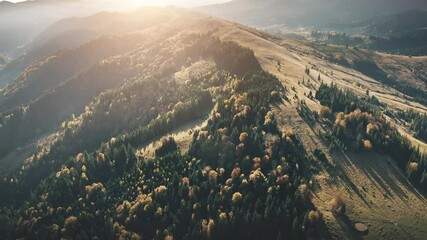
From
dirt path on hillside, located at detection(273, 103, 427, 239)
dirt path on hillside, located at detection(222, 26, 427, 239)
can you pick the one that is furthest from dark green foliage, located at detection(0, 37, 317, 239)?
dirt path on hillside, located at detection(222, 26, 427, 239)

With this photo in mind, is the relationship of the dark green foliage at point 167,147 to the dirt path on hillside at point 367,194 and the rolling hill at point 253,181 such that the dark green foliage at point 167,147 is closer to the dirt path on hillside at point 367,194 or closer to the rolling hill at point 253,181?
the rolling hill at point 253,181

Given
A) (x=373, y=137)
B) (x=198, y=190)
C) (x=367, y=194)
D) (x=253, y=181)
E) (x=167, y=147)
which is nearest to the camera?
(x=367, y=194)

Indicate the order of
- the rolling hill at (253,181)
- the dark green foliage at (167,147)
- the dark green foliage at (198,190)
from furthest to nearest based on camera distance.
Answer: the dark green foliage at (167,147), the dark green foliage at (198,190), the rolling hill at (253,181)

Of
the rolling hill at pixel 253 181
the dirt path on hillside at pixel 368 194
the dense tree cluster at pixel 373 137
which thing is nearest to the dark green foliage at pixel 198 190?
the rolling hill at pixel 253 181

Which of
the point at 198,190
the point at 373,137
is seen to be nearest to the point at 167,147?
the point at 198,190

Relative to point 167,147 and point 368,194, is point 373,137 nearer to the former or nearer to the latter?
point 368,194

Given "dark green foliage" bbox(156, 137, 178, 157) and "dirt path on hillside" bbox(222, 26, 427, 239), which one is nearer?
"dirt path on hillside" bbox(222, 26, 427, 239)

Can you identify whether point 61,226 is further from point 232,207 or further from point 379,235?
point 379,235

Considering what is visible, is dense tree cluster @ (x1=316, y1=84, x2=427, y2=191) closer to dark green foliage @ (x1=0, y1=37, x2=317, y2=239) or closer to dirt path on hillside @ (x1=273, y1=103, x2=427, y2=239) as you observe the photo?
dirt path on hillside @ (x1=273, y1=103, x2=427, y2=239)
